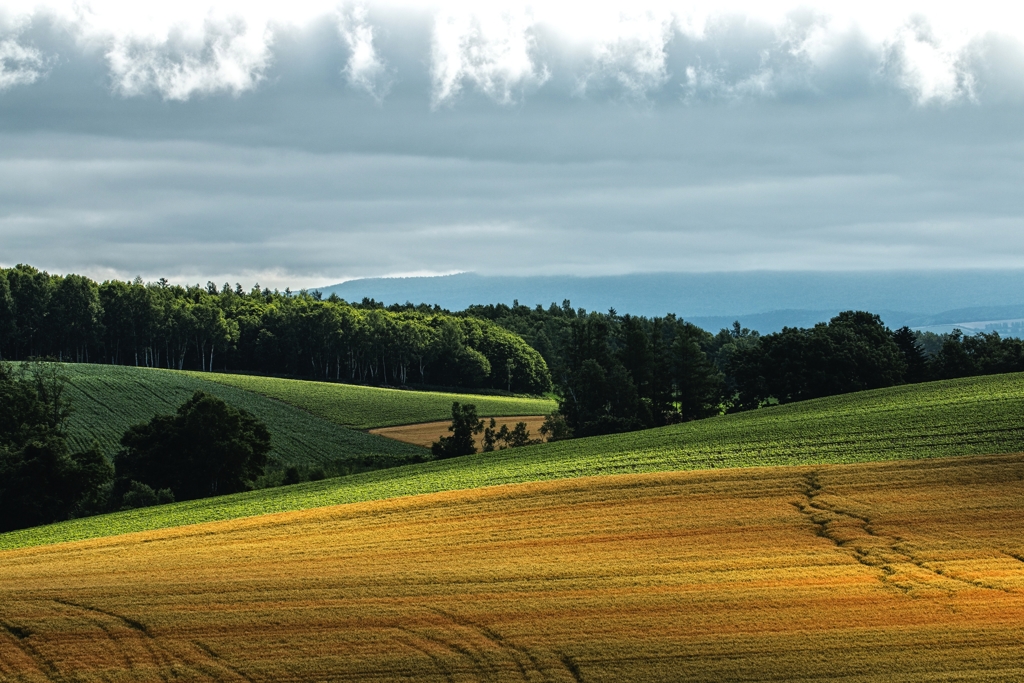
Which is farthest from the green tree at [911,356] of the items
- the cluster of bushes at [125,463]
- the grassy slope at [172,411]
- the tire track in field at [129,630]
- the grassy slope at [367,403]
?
the tire track in field at [129,630]

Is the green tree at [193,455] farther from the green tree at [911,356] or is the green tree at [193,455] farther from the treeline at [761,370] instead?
the green tree at [911,356]

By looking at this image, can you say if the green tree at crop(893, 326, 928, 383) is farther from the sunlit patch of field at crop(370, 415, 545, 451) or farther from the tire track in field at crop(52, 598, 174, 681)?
the tire track in field at crop(52, 598, 174, 681)

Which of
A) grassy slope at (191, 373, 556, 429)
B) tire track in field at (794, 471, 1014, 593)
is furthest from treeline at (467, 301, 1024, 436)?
tire track in field at (794, 471, 1014, 593)

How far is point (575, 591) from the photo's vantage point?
27.5m

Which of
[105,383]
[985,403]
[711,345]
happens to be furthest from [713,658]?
[711,345]

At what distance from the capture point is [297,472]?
67500 mm

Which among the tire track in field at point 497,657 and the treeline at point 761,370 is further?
the treeline at point 761,370

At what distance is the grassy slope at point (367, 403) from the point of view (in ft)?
348

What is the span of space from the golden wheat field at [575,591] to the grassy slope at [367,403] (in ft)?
211

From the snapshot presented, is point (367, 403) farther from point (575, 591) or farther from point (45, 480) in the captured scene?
point (575, 591)

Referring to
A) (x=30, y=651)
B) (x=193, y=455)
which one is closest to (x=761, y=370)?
(x=193, y=455)

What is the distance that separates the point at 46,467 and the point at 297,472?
53.2 feet

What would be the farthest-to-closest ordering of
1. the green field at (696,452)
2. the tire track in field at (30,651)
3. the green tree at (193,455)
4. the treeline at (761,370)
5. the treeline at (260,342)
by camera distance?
the treeline at (260,342) → the treeline at (761,370) → the green tree at (193,455) → the green field at (696,452) → the tire track in field at (30,651)

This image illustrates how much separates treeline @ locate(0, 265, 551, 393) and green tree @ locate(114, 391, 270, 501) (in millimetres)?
84597
